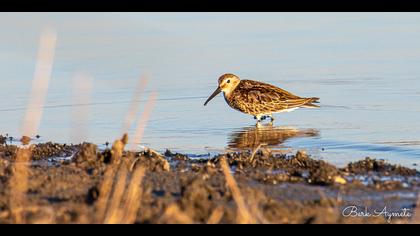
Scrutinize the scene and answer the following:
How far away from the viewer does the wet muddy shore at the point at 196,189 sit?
6117mm

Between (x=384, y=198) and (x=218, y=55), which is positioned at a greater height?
(x=218, y=55)

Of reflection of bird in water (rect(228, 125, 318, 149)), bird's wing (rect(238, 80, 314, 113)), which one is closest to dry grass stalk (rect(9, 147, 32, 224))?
reflection of bird in water (rect(228, 125, 318, 149))

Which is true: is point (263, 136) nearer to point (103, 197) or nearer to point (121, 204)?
point (103, 197)

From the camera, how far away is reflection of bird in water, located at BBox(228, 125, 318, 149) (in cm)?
1138

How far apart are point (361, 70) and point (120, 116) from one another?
513cm

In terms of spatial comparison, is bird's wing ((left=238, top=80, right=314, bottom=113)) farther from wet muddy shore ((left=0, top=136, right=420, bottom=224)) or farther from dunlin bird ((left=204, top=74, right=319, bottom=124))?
wet muddy shore ((left=0, top=136, right=420, bottom=224))

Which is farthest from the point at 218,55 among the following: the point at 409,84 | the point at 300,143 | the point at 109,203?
the point at 109,203

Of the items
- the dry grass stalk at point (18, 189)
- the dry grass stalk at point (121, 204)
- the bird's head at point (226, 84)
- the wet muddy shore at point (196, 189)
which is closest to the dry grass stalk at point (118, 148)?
the wet muddy shore at point (196, 189)

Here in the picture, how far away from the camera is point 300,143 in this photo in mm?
11250

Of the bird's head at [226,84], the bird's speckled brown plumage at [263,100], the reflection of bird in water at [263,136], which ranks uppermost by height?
the bird's head at [226,84]

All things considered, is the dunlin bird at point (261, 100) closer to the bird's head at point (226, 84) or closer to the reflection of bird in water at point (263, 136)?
the bird's head at point (226, 84)

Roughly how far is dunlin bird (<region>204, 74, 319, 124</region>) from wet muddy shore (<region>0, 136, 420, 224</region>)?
13.8 feet

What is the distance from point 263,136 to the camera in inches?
477
